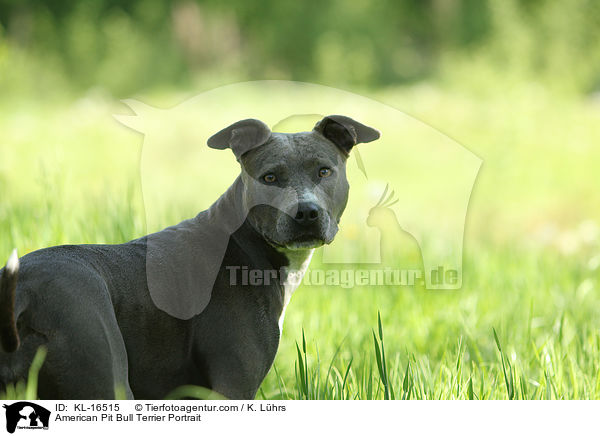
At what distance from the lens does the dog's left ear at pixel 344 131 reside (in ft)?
10.9

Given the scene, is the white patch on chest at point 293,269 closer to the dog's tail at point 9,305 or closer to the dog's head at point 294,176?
the dog's head at point 294,176

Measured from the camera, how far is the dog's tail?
7.72ft

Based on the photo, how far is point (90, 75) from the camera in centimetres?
1808

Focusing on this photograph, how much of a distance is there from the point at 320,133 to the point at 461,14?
838 inches

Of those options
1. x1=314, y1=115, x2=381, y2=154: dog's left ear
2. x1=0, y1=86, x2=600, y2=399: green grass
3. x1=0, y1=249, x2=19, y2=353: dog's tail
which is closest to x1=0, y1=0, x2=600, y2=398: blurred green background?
x1=0, y1=86, x2=600, y2=399: green grass

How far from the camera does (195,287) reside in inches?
118

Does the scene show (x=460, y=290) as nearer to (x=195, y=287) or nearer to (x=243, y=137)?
(x=243, y=137)

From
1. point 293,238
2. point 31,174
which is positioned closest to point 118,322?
point 293,238

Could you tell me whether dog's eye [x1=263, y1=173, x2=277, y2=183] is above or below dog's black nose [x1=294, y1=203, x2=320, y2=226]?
above

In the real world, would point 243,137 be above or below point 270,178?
above

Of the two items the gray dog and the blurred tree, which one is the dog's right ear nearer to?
the gray dog
